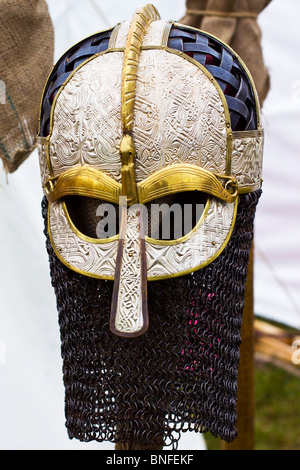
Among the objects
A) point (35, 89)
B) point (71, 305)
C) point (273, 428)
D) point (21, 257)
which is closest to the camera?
point (71, 305)

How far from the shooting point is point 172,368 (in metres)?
1.36

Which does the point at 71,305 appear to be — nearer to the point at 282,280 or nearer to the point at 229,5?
the point at 229,5

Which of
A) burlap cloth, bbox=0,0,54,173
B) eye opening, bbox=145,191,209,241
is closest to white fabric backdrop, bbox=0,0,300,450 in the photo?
burlap cloth, bbox=0,0,54,173

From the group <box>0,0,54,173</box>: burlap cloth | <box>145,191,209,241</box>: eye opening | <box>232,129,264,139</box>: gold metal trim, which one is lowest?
<box>145,191,209,241</box>: eye opening

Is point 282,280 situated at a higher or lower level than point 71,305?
higher

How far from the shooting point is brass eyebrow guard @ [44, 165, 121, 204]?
1.27m

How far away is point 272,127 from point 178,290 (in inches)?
90.5

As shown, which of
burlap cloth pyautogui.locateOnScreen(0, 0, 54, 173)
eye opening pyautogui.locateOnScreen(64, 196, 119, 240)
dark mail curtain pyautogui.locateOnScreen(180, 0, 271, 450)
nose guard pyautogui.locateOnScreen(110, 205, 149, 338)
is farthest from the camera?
dark mail curtain pyautogui.locateOnScreen(180, 0, 271, 450)

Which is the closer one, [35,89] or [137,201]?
[137,201]

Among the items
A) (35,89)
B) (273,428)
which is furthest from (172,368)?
(273,428)

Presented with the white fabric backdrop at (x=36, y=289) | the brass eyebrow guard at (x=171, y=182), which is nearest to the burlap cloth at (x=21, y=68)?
the white fabric backdrop at (x=36, y=289)

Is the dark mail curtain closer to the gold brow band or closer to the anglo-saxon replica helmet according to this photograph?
the gold brow band

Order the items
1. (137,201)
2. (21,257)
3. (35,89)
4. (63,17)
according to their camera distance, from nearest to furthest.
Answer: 1. (137,201)
2. (35,89)
3. (21,257)
4. (63,17)

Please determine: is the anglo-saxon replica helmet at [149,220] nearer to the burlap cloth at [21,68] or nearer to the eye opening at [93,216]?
the eye opening at [93,216]
